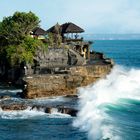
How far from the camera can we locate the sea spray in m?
40.1

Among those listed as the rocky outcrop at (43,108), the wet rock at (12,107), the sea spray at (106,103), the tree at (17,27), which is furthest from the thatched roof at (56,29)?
the wet rock at (12,107)

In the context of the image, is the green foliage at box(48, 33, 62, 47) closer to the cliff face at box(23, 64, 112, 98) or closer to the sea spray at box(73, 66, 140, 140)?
the cliff face at box(23, 64, 112, 98)

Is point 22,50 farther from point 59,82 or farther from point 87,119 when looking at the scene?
point 87,119

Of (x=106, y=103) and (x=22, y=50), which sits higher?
(x=22, y=50)

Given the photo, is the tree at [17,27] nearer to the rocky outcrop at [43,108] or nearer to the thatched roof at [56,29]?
the thatched roof at [56,29]

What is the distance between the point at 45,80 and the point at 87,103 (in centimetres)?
667

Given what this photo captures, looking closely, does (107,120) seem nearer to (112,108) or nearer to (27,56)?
(112,108)

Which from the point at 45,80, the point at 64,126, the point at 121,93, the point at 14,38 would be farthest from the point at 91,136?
the point at 14,38

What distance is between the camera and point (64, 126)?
43250 mm

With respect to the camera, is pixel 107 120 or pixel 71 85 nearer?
pixel 107 120

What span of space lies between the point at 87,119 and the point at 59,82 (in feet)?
43.8

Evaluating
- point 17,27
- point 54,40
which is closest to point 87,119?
point 17,27

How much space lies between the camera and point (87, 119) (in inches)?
1748

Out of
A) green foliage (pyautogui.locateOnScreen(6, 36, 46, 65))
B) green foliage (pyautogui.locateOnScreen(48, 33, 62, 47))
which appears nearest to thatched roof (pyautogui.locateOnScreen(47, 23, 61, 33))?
green foliage (pyautogui.locateOnScreen(48, 33, 62, 47))
